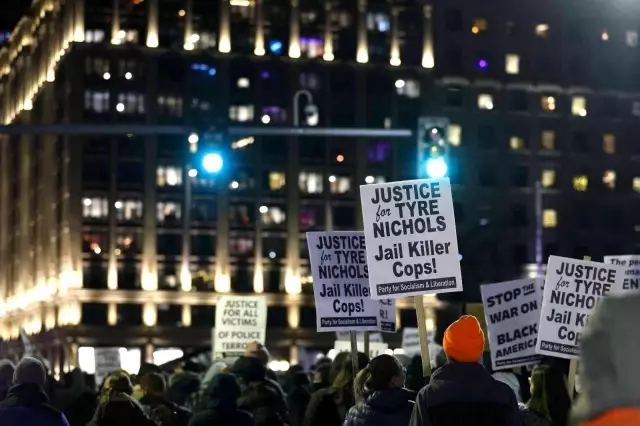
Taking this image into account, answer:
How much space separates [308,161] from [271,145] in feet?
8.99

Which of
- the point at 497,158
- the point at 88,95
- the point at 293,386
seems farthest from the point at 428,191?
the point at 497,158

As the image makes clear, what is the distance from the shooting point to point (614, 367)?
251 cm

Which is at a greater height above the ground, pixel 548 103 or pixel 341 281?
pixel 548 103

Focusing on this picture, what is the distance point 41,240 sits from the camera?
100375 millimetres

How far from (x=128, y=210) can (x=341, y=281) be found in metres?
81.8

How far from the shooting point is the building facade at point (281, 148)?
306 feet

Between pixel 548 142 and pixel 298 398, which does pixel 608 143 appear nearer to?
pixel 548 142

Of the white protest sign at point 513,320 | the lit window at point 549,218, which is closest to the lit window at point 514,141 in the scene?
the lit window at point 549,218

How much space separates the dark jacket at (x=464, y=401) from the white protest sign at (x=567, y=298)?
4.86 metres

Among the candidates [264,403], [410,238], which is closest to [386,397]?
[410,238]

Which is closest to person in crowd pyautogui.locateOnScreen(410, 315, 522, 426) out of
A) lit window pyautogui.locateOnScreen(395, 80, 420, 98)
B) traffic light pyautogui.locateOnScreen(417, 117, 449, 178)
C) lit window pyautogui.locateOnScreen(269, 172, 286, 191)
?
traffic light pyautogui.locateOnScreen(417, 117, 449, 178)

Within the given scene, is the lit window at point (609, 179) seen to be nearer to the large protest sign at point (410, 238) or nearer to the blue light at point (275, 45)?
the blue light at point (275, 45)

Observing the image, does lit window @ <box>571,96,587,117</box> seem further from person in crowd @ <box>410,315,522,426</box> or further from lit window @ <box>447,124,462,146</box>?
person in crowd @ <box>410,315,522,426</box>

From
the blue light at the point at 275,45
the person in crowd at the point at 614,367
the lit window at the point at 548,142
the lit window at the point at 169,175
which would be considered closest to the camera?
the person in crowd at the point at 614,367
